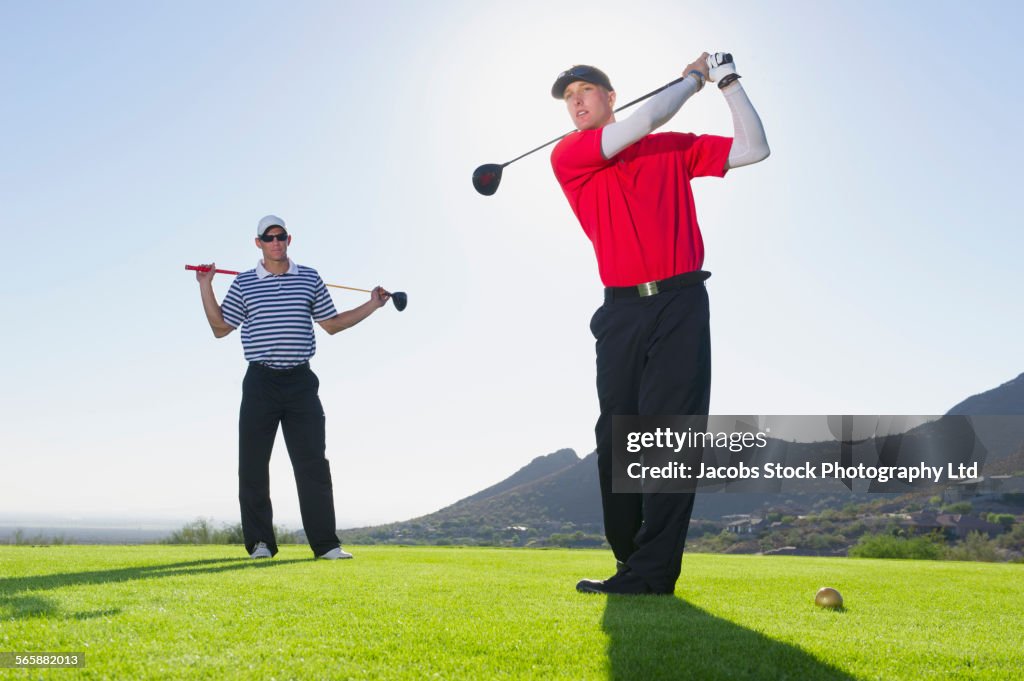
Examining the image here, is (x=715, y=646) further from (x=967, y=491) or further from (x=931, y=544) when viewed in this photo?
(x=967, y=491)

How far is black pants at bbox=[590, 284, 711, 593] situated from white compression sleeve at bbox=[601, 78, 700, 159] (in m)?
0.73

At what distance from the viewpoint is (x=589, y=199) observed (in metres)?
4.12

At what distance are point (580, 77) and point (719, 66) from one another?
737 millimetres

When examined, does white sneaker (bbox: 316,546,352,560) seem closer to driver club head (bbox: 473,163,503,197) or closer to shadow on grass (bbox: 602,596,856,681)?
driver club head (bbox: 473,163,503,197)

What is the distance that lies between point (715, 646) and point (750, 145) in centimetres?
238

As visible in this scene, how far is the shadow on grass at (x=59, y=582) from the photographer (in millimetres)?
2678

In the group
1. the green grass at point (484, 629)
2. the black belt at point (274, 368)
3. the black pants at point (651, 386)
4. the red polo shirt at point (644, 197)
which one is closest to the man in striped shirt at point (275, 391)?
the black belt at point (274, 368)

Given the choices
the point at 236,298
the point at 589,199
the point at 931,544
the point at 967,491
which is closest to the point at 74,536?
the point at 236,298

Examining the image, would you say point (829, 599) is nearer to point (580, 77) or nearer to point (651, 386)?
point (651, 386)

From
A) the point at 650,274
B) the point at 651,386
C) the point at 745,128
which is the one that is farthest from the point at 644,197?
the point at 651,386

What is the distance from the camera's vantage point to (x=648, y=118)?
11.9ft

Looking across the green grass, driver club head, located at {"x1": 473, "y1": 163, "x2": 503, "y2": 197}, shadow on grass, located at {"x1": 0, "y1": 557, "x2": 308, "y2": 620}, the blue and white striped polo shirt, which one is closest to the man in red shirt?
the green grass

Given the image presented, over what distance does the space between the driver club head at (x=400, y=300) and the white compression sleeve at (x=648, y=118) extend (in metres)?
3.86

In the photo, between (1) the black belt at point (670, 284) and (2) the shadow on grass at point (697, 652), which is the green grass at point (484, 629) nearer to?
(2) the shadow on grass at point (697, 652)
